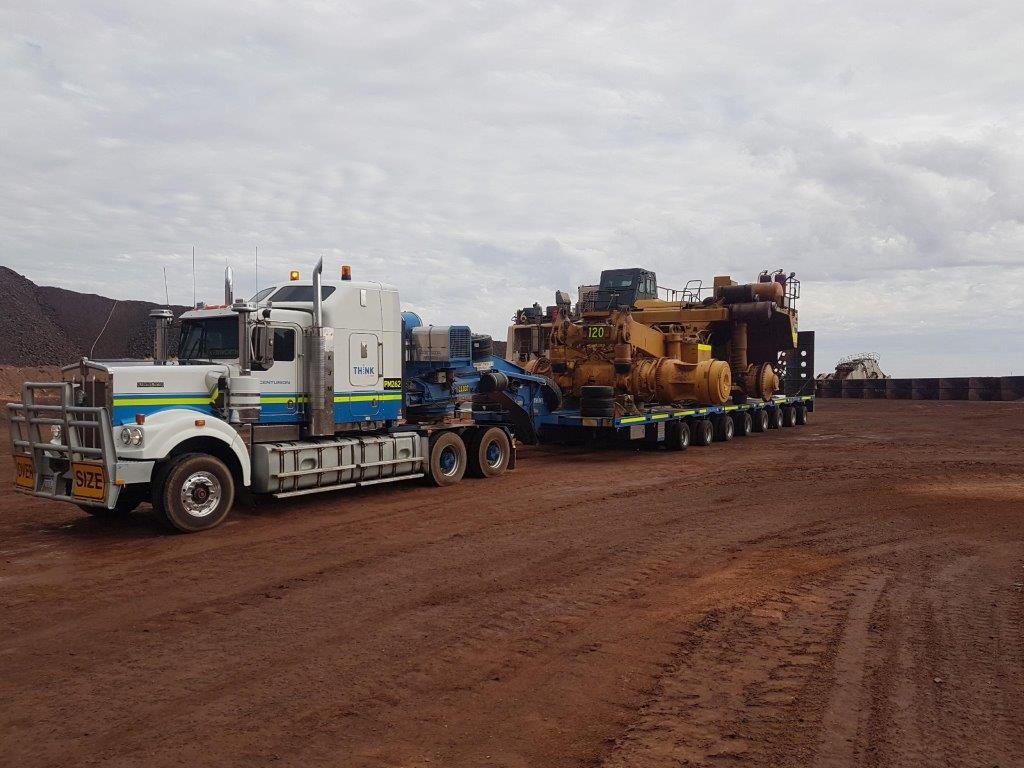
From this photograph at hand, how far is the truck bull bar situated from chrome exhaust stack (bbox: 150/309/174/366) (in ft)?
5.09

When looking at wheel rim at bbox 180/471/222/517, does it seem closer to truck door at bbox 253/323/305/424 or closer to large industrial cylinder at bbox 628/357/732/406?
truck door at bbox 253/323/305/424

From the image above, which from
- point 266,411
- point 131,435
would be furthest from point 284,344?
point 131,435

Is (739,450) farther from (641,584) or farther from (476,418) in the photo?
(641,584)

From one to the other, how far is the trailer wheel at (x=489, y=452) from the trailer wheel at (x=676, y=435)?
6548mm

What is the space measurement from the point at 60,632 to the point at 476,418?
1118 cm

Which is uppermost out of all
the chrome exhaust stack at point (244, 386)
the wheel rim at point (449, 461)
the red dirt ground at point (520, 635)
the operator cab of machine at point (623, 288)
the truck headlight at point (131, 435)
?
the operator cab of machine at point (623, 288)

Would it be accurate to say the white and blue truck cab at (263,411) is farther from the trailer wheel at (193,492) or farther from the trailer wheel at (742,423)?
the trailer wheel at (742,423)

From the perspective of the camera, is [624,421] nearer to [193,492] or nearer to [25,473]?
[193,492]

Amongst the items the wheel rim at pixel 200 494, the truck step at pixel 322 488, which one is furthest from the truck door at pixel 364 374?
the wheel rim at pixel 200 494

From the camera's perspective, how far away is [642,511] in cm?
1205

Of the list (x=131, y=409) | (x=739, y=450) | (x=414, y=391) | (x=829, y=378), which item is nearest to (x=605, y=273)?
(x=739, y=450)

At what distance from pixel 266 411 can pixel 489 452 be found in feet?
17.2

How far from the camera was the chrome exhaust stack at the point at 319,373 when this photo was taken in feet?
39.6

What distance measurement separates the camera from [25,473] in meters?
10.8
